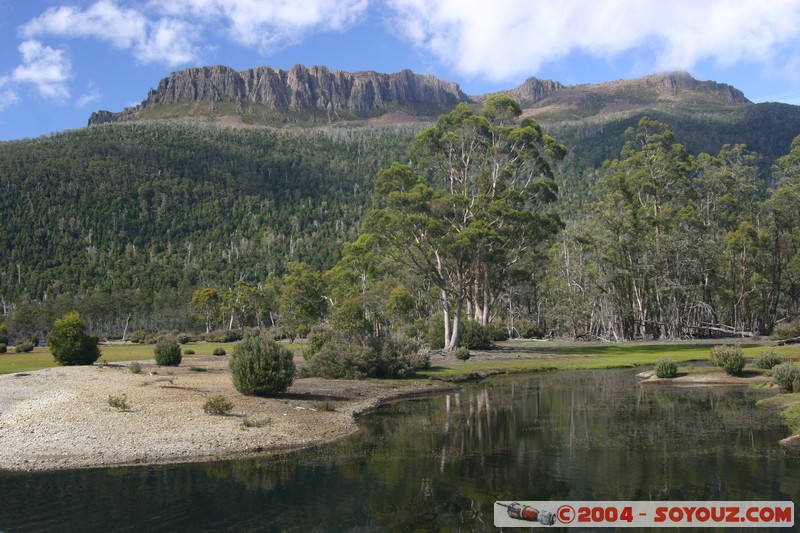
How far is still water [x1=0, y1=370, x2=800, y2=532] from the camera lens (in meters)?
11.1

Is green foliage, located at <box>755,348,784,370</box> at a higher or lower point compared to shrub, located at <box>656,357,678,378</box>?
higher

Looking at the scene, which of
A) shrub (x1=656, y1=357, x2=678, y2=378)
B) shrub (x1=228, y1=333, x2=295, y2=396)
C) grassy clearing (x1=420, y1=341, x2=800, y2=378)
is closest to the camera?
shrub (x1=228, y1=333, x2=295, y2=396)

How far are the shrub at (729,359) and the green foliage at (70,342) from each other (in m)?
31.8

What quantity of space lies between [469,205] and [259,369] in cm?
3282

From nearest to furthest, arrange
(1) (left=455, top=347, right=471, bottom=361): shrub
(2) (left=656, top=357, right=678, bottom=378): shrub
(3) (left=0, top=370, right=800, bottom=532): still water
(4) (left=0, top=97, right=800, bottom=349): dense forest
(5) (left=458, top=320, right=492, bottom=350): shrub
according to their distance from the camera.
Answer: (3) (left=0, top=370, right=800, bottom=532): still water, (2) (left=656, top=357, right=678, bottom=378): shrub, (1) (left=455, top=347, right=471, bottom=361): shrub, (5) (left=458, top=320, right=492, bottom=350): shrub, (4) (left=0, top=97, right=800, bottom=349): dense forest

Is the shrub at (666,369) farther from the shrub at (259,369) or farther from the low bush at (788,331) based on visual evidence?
the low bush at (788,331)

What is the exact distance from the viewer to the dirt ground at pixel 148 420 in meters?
15.4

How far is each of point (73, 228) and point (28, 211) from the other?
12.1 metres

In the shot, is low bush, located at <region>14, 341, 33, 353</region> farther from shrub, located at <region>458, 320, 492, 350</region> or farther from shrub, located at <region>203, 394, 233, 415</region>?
shrub, located at <region>203, 394, 233, 415</region>

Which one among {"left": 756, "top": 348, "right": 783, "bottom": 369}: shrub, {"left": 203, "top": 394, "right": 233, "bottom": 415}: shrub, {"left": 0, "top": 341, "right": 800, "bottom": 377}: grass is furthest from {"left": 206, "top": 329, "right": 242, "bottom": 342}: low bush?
{"left": 756, "top": 348, "right": 783, "bottom": 369}: shrub

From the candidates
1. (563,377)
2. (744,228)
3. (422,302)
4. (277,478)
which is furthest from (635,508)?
(422,302)

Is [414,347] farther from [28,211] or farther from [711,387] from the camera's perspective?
[28,211]

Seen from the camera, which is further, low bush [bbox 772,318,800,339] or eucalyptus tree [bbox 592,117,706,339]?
eucalyptus tree [bbox 592,117,706,339]

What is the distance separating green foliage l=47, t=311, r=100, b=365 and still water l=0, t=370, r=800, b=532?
1989 centimetres
